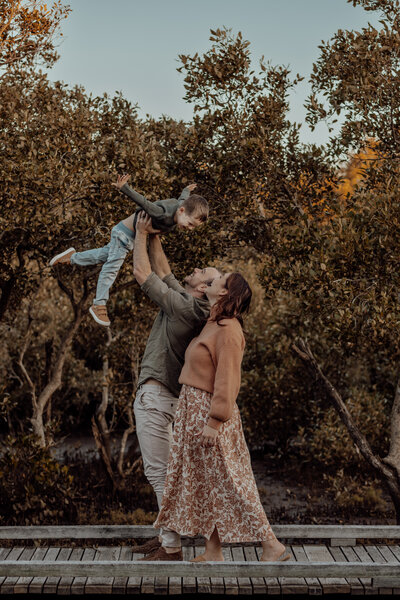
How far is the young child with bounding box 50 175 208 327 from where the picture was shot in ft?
17.8

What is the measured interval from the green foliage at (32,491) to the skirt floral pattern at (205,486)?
3514 millimetres

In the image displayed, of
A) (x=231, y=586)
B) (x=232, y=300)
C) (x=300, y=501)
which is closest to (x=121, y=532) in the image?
(x=231, y=586)

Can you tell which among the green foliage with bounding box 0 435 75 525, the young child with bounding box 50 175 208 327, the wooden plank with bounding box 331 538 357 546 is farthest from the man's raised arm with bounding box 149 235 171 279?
the green foliage with bounding box 0 435 75 525

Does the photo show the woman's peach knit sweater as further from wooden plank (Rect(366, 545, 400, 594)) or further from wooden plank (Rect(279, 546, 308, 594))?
wooden plank (Rect(366, 545, 400, 594))

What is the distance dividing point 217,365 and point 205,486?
0.88 meters

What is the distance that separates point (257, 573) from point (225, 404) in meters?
1.23

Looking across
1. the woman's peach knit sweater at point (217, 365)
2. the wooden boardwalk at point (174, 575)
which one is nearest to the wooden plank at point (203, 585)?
the wooden boardwalk at point (174, 575)

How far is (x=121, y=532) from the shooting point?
6.22 meters

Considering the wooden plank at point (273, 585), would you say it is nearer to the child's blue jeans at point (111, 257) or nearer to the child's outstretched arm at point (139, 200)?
A: the child's blue jeans at point (111, 257)

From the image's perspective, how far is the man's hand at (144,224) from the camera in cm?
539

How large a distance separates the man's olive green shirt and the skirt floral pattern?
0.23 metres

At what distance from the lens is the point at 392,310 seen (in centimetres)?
680

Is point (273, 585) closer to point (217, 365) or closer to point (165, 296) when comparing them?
point (217, 365)

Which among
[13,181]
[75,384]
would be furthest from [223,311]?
[75,384]
